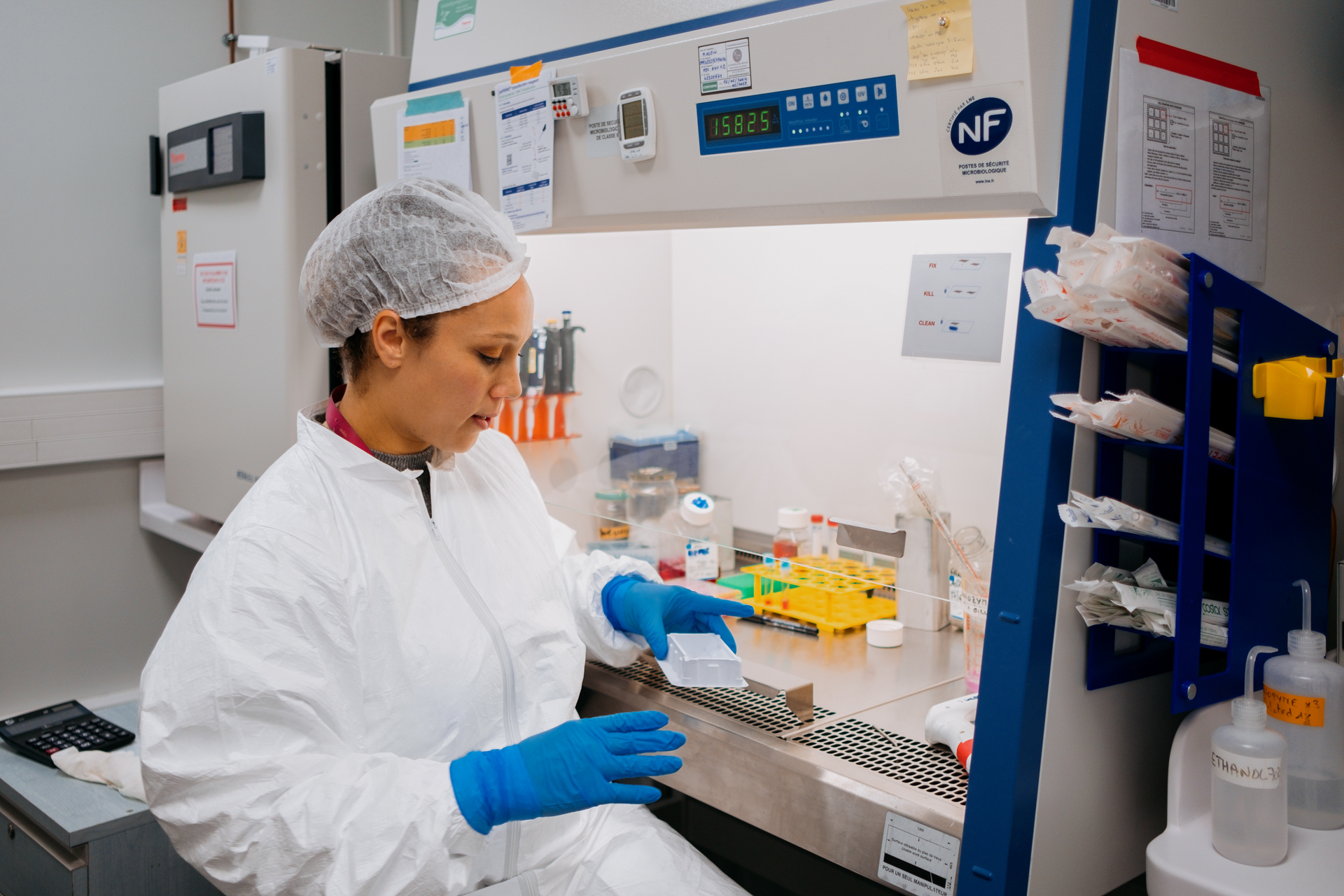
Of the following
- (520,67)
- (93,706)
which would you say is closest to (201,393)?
(93,706)

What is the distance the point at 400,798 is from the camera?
42.1 inches

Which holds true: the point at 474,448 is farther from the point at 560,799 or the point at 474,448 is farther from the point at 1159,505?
the point at 1159,505

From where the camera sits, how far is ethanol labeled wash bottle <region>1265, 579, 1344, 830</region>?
1108 millimetres

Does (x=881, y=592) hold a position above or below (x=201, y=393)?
below

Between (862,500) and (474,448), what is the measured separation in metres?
0.68

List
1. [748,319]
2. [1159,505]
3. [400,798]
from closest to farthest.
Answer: [400,798]
[1159,505]
[748,319]

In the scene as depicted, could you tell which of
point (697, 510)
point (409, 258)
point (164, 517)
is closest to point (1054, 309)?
point (409, 258)

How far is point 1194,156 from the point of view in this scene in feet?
3.75

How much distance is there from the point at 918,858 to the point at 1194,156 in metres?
0.84

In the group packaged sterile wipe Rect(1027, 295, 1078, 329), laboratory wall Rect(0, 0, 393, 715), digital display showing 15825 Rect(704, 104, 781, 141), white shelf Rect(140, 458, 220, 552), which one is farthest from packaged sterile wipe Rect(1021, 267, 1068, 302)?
laboratory wall Rect(0, 0, 393, 715)

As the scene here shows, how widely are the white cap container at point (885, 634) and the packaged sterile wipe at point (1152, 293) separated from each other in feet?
2.54

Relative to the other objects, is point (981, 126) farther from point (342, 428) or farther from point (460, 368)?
point (342, 428)

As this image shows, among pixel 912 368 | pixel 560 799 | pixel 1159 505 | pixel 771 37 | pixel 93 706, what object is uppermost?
pixel 771 37

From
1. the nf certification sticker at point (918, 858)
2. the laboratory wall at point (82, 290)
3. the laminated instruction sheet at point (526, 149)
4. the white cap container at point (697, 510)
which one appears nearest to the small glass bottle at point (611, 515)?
the white cap container at point (697, 510)
